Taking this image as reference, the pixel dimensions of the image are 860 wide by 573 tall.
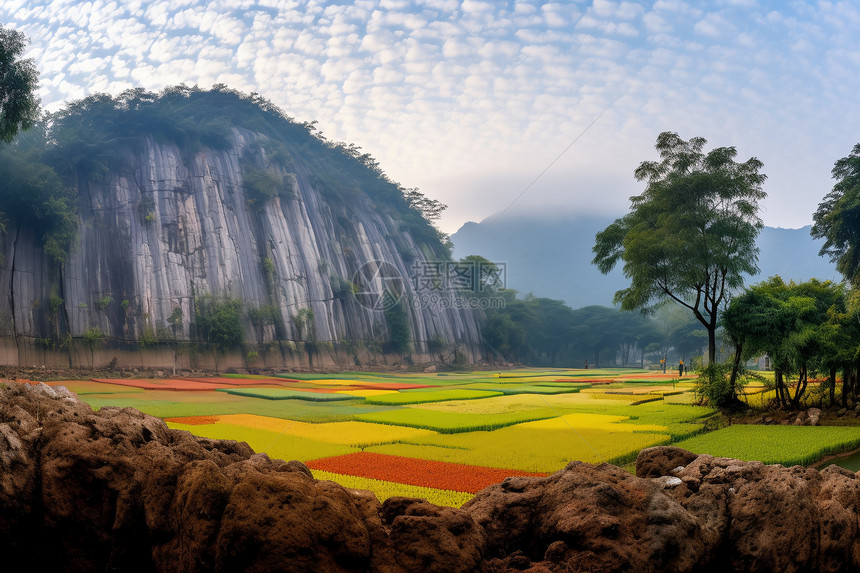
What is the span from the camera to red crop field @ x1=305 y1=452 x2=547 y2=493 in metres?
9.12

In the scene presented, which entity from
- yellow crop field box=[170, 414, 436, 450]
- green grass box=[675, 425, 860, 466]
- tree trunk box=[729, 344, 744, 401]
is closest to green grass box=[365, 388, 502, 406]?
yellow crop field box=[170, 414, 436, 450]

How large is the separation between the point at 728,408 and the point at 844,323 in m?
4.72

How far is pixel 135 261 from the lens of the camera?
44875 millimetres

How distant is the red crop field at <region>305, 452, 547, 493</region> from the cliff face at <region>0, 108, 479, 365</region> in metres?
32.1

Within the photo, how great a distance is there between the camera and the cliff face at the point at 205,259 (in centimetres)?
3847

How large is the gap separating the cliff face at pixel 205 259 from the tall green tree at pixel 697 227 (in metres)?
34.8

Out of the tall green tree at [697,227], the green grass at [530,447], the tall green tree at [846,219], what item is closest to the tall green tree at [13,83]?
the green grass at [530,447]

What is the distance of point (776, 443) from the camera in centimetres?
1355

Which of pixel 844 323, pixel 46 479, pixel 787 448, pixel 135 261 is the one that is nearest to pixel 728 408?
pixel 844 323

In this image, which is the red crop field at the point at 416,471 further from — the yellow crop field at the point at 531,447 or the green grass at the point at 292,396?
the green grass at the point at 292,396

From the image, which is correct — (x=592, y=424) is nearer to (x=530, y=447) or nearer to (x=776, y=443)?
(x=776, y=443)

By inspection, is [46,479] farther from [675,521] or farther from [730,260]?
[730,260]

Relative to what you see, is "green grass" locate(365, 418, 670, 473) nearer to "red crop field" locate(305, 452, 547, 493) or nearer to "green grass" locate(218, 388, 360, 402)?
"red crop field" locate(305, 452, 547, 493)

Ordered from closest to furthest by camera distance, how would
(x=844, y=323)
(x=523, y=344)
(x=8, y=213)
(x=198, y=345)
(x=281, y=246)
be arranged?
(x=844, y=323) < (x=8, y=213) < (x=198, y=345) < (x=281, y=246) < (x=523, y=344)
